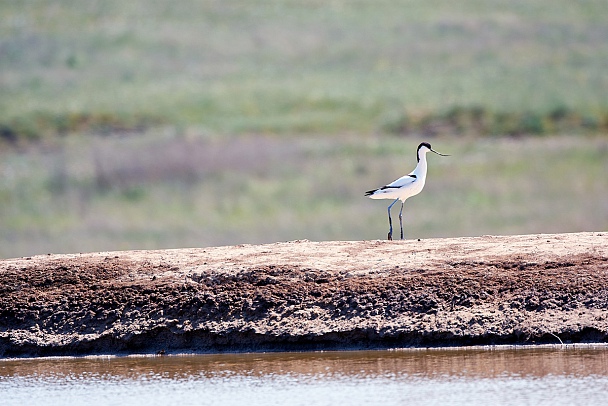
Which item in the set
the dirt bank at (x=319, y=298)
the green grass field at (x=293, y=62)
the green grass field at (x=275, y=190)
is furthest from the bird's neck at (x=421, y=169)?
the green grass field at (x=293, y=62)

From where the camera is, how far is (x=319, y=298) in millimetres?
14281

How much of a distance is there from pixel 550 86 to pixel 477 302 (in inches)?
852

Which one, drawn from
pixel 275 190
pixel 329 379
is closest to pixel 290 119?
pixel 275 190

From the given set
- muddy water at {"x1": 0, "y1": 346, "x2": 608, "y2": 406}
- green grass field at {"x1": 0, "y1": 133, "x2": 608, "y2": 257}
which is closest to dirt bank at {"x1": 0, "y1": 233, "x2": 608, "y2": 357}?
muddy water at {"x1": 0, "y1": 346, "x2": 608, "y2": 406}

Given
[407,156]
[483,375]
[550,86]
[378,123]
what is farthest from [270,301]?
[550,86]

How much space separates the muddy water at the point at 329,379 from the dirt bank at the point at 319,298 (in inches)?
12.0

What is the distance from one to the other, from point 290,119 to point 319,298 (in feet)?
63.3

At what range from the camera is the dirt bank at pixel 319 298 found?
13.7 m

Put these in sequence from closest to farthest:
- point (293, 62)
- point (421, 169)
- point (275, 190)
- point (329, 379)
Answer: point (329, 379), point (421, 169), point (275, 190), point (293, 62)

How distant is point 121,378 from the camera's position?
13.0m

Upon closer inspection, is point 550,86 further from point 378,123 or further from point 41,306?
point 41,306

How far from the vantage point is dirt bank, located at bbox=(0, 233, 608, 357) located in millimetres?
13703

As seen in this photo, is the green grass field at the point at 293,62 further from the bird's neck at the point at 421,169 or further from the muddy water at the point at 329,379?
the muddy water at the point at 329,379

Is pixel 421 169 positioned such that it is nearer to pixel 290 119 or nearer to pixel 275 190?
pixel 275 190
